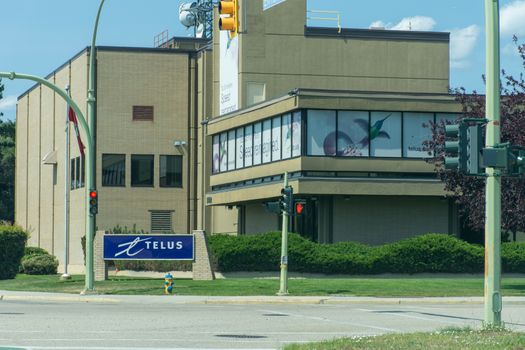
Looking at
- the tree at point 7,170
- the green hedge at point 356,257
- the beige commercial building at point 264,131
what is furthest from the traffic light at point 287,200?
the tree at point 7,170

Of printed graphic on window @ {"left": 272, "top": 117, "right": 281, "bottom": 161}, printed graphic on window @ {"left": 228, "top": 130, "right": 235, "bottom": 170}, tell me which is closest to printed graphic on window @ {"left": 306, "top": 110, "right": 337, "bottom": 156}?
printed graphic on window @ {"left": 272, "top": 117, "right": 281, "bottom": 161}

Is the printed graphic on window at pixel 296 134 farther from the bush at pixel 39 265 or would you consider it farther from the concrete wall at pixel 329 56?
the bush at pixel 39 265

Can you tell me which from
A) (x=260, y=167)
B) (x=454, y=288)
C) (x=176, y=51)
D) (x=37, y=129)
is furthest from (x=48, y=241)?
(x=454, y=288)

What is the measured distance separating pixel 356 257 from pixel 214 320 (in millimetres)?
21098

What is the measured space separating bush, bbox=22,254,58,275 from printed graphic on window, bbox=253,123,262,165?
35.7ft

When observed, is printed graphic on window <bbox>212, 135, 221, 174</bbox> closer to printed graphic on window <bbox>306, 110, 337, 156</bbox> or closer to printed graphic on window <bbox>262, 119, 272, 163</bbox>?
printed graphic on window <bbox>262, 119, 272, 163</bbox>

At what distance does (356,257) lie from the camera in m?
44.5

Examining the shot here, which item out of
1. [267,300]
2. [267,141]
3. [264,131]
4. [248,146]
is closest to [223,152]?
[248,146]

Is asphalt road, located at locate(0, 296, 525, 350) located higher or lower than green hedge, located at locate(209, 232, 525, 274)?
lower

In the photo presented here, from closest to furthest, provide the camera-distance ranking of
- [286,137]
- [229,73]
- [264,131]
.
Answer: [286,137] → [264,131] → [229,73]

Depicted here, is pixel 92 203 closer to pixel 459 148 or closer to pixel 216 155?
pixel 459 148

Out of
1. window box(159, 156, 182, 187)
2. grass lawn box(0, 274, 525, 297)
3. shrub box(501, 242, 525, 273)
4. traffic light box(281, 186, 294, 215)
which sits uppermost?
window box(159, 156, 182, 187)

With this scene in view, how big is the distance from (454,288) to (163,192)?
86.8 ft

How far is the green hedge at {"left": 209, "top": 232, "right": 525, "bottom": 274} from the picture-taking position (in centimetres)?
4431
